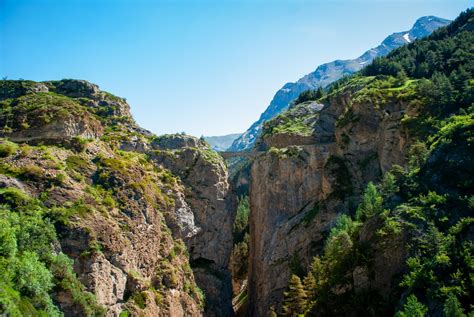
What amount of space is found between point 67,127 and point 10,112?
10.9 meters

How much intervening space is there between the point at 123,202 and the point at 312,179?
1478 inches

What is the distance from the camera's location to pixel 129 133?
87.0 meters

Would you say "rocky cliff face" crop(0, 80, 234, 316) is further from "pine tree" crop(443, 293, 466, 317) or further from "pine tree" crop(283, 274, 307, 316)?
"pine tree" crop(443, 293, 466, 317)

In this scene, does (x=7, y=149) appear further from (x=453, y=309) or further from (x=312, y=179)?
(x=312, y=179)

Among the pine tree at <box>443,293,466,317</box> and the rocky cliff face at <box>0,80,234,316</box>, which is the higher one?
the rocky cliff face at <box>0,80,234,316</box>

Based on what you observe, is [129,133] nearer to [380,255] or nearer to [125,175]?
[125,175]

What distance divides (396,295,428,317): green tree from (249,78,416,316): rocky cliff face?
106 feet

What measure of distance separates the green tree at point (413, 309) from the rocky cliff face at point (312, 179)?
3238cm

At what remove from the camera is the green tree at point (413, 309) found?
110 ft

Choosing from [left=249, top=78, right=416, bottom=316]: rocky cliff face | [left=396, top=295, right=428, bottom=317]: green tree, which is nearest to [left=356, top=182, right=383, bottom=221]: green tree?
[left=249, top=78, right=416, bottom=316]: rocky cliff face

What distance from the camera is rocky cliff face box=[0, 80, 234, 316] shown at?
42562 millimetres

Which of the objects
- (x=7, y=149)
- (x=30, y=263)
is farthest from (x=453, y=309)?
(x=7, y=149)

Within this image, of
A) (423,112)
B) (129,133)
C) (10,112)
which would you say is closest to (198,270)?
(129,133)

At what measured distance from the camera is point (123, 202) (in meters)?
53.4
